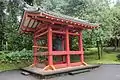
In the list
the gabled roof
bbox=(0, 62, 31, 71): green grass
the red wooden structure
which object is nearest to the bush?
bbox=(0, 62, 31, 71): green grass

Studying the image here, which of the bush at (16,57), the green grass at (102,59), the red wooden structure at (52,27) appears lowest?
the green grass at (102,59)

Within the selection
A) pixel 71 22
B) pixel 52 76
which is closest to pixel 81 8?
pixel 71 22

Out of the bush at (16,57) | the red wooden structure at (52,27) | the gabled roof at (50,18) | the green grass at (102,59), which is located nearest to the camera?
the gabled roof at (50,18)

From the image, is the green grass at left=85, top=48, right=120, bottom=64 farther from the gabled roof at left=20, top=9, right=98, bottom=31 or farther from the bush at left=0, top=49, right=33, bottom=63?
the gabled roof at left=20, top=9, right=98, bottom=31

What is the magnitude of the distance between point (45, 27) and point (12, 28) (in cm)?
680

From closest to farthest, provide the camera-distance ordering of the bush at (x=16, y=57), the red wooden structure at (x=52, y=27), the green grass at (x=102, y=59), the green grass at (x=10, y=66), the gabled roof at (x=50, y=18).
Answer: the gabled roof at (x=50, y=18) < the red wooden structure at (x=52, y=27) < the green grass at (x=10, y=66) < the bush at (x=16, y=57) < the green grass at (x=102, y=59)

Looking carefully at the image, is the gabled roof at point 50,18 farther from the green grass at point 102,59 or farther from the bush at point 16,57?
the green grass at point 102,59

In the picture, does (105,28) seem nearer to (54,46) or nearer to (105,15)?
(105,15)

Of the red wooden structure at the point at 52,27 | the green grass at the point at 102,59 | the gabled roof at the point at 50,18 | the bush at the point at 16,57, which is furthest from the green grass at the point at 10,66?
the green grass at the point at 102,59

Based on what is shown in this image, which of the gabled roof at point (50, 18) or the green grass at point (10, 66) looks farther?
the green grass at point (10, 66)

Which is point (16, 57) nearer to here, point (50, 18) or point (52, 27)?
point (52, 27)

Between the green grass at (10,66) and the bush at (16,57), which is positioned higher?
the bush at (16,57)

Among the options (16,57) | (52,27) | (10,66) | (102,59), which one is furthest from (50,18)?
(102,59)

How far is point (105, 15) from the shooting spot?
17016mm
